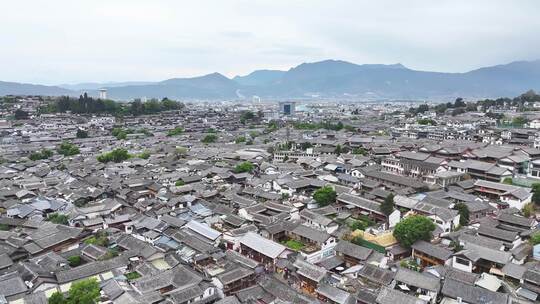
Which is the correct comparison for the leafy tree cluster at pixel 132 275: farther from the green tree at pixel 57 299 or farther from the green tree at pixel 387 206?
the green tree at pixel 387 206

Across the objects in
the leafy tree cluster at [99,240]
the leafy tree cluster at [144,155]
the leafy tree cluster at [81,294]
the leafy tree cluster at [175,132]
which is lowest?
the leafy tree cluster at [99,240]

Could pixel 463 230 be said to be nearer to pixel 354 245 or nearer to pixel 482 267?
pixel 482 267

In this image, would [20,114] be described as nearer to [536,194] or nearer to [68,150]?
[68,150]

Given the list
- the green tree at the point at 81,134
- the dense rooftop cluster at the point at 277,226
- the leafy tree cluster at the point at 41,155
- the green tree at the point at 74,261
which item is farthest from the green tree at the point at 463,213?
the green tree at the point at 81,134

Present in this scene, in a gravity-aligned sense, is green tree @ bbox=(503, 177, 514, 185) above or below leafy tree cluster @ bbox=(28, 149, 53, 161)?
above

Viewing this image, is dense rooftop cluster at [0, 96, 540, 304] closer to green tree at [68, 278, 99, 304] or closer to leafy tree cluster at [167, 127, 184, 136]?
green tree at [68, 278, 99, 304]

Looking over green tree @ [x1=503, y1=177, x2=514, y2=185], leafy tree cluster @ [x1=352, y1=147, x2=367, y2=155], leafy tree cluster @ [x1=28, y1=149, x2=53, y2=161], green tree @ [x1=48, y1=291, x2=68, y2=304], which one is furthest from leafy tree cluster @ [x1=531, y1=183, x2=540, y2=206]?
leafy tree cluster @ [x1=28, y1=149, x2=53, y2=161]
